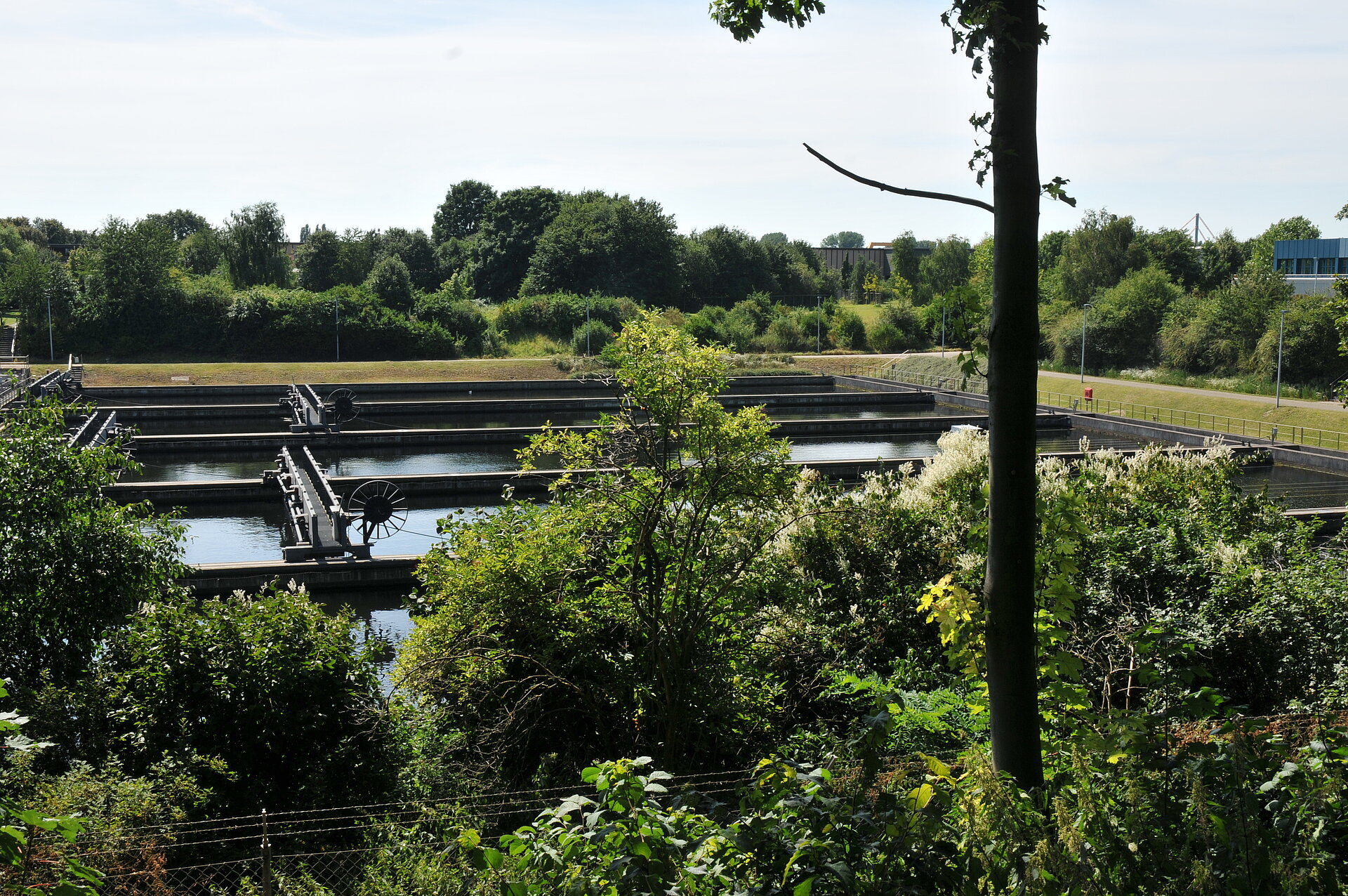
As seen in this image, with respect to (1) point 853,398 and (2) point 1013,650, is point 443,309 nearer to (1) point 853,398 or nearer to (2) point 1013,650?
(1) point 853,398

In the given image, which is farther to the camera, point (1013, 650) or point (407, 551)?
point (407, 551)

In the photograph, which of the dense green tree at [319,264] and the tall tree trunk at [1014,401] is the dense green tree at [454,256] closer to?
the dense green tree at [319,264]

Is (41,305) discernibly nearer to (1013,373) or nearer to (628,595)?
(628,595)

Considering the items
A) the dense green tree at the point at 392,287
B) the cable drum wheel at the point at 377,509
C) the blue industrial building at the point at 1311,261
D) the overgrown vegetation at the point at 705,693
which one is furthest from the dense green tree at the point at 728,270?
the overgrown vegetation at the point at 705,693

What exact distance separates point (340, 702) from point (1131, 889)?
5.15 metres

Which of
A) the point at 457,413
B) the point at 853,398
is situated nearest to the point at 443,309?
the point at 457,413

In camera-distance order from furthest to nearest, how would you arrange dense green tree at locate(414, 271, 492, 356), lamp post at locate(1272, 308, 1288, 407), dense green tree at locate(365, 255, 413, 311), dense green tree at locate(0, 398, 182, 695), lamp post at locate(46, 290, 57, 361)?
dense green tree at locate(365, 255, 413, 311)
dense green tree at locate(414, 271, 492, 356)
lamp post at locate(46, 290, 57, 361)
lamp post at locate(1272, 308, 1288, 407)
dense green tree at locate(0, 398, 182, 695)

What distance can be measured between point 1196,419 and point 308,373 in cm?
3309

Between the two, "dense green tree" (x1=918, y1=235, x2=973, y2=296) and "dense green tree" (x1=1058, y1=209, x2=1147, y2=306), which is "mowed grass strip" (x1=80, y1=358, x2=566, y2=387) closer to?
"dense green tree" (x1=1058, y1=209, x2=1147, y2=306)

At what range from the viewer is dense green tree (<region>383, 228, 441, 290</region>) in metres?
71.8

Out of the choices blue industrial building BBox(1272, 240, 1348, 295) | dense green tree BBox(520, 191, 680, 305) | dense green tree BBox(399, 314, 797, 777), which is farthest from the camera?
dense green tree BBox(520, 191, 680, 305)

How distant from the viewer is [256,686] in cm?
632

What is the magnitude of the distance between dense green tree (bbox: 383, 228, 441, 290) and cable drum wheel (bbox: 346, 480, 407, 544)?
53458 mm

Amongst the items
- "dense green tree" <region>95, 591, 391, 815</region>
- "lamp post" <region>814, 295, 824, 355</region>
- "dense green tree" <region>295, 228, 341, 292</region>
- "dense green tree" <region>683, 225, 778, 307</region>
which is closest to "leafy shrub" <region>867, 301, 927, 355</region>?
"lamp post" <region>814, 295, 824, 355</region>
